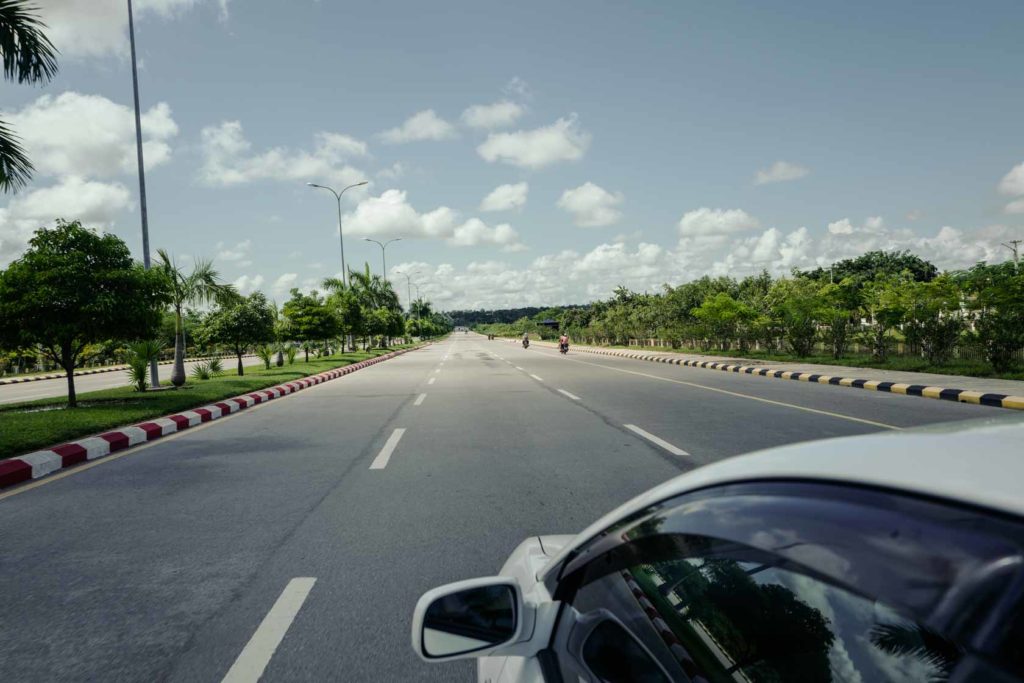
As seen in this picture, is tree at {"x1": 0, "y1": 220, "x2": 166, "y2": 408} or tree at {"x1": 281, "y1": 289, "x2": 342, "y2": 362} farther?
tree at {"x1": 281, "y1": 289, "x2": 342, "y2": 362}

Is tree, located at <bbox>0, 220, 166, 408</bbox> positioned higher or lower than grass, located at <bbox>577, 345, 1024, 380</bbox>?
higher

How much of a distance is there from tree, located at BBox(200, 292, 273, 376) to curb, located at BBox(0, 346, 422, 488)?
9.01m

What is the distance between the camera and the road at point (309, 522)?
9.66 ft

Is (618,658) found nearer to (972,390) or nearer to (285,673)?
(285,673)

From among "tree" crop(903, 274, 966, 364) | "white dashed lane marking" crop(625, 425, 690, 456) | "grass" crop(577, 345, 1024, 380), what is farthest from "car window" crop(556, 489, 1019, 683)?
"tree" crop(903, 274, 966, 364)

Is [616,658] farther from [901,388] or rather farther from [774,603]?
[901,388]

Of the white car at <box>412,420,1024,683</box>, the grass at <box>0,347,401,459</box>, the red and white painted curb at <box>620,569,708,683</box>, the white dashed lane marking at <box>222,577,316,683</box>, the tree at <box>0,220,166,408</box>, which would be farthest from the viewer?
the tree at <box>0,220,166,408</box>

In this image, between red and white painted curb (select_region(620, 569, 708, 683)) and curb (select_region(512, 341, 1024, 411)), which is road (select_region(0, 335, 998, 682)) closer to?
curb (select_region(512, 341, 1024, 411))

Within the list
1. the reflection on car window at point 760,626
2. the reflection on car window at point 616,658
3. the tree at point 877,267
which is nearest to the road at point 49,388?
the reflection on car window at point 616,658

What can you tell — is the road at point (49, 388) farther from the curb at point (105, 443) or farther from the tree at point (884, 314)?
the tree at point (884, 314)

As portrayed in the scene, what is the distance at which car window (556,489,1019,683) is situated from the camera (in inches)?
34.9

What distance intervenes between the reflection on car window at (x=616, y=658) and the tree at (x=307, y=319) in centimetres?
3220

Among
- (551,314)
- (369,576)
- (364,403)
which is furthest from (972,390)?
(551,314)

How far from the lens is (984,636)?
831 millimetres
